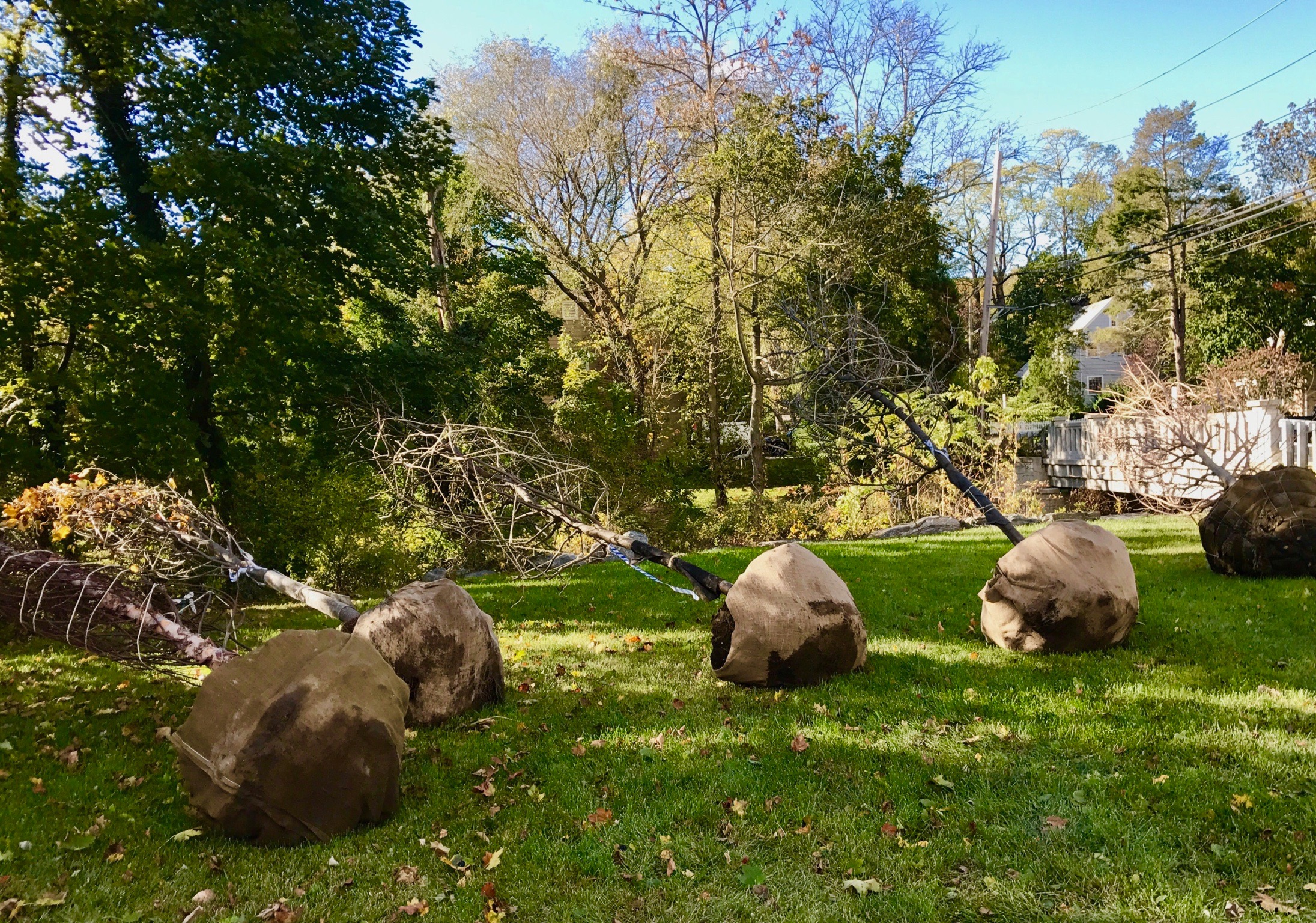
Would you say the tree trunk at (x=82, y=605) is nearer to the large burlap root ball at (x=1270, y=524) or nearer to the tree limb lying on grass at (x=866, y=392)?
the tree limb lying on grass at (x=866, y=392)

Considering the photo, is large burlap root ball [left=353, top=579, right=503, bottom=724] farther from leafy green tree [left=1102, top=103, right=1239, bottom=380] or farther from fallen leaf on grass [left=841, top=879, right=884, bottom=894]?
leafy green tree [left=1102, top=103, right=1239, bottom=380]

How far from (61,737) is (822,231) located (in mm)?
16580

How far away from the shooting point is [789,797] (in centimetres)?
444

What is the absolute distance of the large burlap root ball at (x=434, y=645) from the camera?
5824 mm

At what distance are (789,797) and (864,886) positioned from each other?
36.1 inches

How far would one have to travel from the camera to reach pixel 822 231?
60.2 ft

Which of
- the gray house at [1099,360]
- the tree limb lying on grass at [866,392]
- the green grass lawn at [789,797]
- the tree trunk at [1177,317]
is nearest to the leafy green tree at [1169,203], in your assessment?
the tree trunk at [1177,317]

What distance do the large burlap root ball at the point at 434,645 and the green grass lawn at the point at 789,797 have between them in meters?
0.23

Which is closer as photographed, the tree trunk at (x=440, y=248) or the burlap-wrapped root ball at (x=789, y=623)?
the burlap-wrapped root ball at (x=789, y=623)

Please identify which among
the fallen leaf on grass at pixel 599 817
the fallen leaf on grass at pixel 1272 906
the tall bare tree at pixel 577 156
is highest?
the tall bare tree at pixel 577 156

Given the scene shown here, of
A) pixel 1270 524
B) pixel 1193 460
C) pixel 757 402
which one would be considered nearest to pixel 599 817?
pixel 1270 524

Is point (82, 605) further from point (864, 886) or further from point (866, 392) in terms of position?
point (866, 392)

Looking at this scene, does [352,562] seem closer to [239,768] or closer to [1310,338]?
[239,768]

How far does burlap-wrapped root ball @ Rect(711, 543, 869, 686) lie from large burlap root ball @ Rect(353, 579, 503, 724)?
1976mm
